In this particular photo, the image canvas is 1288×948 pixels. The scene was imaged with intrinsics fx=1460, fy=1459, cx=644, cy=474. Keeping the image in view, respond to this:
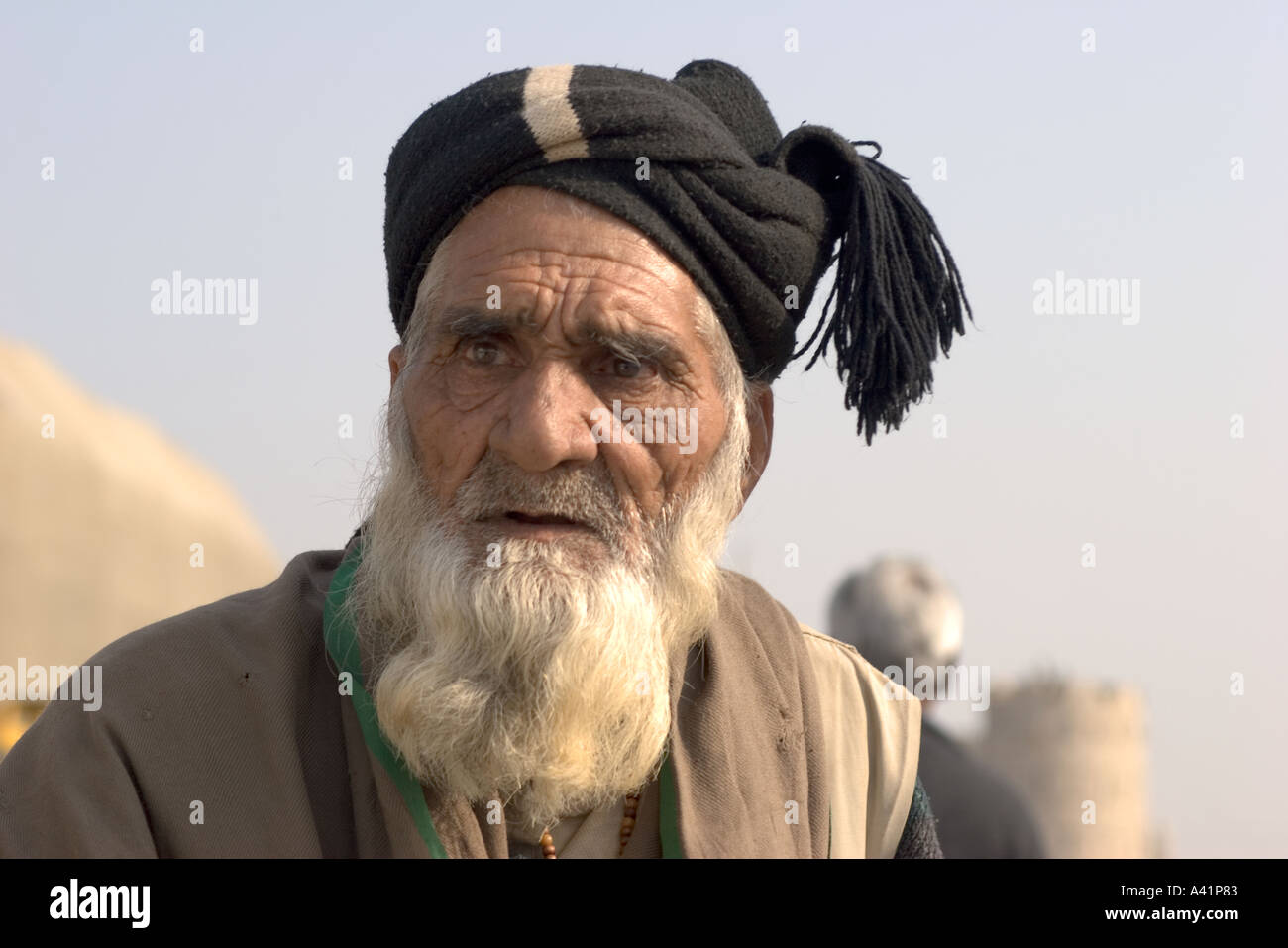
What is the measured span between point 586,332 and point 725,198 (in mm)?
495

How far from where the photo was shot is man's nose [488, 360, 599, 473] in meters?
2.92

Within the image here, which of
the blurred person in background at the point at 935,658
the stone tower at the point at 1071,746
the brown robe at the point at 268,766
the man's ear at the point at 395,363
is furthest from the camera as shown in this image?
the stone tower at the point at 1071,746

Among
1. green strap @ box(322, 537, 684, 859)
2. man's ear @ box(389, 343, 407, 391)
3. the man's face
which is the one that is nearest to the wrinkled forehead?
the man's face

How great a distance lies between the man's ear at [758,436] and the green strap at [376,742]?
0.79 m

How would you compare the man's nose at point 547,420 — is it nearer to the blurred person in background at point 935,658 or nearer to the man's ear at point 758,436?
the man's ear at point 758,436

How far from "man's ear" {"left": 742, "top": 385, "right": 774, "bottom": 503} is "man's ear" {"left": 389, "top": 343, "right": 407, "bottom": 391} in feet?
2.76

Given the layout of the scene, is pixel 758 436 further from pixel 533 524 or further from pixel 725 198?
pixel 533 524

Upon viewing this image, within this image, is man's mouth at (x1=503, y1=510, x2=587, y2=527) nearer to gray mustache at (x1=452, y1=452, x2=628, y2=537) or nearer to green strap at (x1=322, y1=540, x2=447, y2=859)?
gray mustache at (x1=452, y1=452, x2=628, y2=537)

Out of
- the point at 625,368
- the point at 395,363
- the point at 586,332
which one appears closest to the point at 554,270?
the point at 586,332

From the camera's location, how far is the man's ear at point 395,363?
137 inches

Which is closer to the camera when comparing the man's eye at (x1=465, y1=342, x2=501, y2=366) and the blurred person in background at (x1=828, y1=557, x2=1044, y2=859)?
the man's eye at (x1=465, y1=342, x2=501, y2=366)

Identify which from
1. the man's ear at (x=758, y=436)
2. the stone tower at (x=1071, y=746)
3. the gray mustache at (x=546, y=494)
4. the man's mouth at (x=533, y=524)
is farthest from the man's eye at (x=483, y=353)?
the stone tower at (x=1071, y=746)
